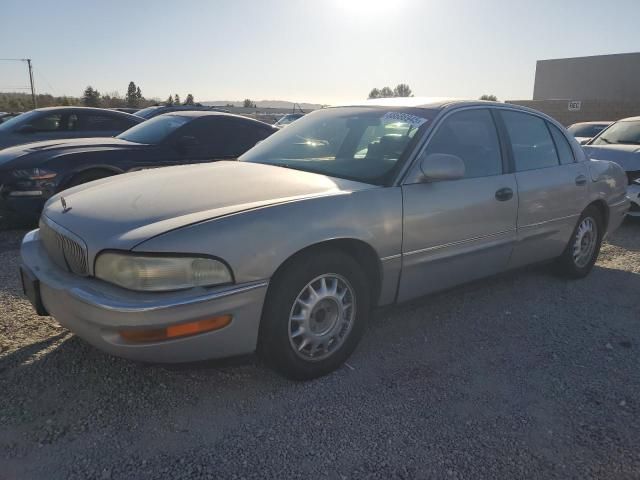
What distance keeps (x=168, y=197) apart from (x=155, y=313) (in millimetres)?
764

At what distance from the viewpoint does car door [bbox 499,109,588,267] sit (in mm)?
4016

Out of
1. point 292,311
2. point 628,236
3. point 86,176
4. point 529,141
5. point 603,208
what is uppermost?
point 529,141

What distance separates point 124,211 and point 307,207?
93cm

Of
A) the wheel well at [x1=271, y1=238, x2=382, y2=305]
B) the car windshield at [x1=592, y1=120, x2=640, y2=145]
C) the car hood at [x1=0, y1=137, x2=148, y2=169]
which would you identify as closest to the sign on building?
the car windshield at [x1=592, y1=120, x2=640, y2=145]

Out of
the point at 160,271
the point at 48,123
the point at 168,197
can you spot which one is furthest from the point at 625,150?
the point at 48,123

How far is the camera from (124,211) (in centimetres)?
269

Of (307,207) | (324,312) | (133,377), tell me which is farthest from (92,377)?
(307,207)

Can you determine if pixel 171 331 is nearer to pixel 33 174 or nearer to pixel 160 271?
pixel 160 271

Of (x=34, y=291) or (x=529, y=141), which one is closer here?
(x=34, y=291)

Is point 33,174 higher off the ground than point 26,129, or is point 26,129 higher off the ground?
point 26,129

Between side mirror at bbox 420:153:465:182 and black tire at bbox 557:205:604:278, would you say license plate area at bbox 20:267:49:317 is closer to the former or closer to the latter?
side mirror at bbox 420:153:465:182

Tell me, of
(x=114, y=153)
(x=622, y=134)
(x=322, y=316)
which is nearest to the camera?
(x=322, y=316)

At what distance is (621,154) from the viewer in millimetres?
7414

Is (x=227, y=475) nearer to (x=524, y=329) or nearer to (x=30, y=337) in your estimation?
(x=30, y=337)
